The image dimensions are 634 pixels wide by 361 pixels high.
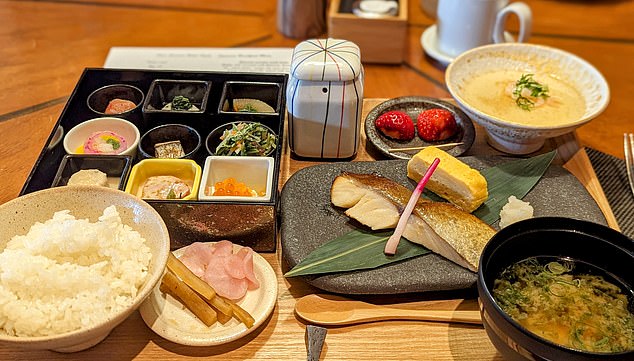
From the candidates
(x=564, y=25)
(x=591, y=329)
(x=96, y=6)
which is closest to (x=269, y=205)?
(x=591, y=329)

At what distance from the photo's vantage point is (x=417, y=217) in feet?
4.73

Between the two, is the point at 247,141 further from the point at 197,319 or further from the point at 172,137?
the point at 197,319

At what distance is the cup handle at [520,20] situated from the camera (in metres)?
2.15

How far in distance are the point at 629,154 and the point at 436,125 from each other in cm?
64

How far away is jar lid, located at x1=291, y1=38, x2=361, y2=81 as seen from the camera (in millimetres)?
1601

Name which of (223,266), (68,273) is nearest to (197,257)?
(223,266)

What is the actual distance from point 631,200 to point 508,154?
15.0 inches

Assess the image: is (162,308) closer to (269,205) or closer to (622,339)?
(269,205)

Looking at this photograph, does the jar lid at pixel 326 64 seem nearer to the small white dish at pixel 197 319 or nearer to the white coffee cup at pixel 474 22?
the small white dish at pixel 197 319

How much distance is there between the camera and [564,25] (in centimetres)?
267

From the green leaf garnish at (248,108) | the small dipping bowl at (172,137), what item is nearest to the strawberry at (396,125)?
the green leaf garnish at (248,108)

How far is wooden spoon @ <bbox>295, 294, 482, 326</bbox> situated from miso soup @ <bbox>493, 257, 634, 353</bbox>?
0.14 metres

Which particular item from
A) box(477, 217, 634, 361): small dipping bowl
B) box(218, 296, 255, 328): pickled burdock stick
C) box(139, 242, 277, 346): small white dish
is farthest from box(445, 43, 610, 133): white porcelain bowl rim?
box(218, 296, 255, 328): pickled burdock stick

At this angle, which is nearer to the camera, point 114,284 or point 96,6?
point 114,284
